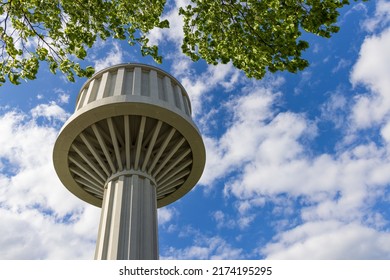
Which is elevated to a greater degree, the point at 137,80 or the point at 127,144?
the point at 137,80

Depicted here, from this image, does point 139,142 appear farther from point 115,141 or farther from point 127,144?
point 115,141

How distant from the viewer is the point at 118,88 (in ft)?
56.9

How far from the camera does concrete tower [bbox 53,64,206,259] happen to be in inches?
584

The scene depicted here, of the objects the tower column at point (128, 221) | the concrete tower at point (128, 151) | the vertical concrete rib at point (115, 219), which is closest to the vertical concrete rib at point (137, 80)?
the concrete tower at point (128, 151)

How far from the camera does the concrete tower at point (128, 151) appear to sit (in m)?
14.8

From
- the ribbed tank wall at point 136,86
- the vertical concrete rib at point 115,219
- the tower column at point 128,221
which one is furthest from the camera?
the ribbed tank wall at point 136,86

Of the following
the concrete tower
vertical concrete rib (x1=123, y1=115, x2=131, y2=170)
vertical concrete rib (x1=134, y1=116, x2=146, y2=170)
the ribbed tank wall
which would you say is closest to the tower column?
the concrete tower

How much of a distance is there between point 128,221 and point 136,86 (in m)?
6.98

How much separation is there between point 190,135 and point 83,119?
5.39 metres

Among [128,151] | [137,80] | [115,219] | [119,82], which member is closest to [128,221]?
[115,219]

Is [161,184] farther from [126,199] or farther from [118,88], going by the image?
[118,88]

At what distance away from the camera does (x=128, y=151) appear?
17.0 m

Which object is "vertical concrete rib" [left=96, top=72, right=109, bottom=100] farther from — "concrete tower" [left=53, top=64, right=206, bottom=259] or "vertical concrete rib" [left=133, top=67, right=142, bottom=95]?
"vertical concrete rib" [left=133, top=67, right=142, bottom=95]

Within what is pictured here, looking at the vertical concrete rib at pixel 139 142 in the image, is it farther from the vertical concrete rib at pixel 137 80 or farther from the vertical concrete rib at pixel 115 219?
the vertical concrete rib at pixel 137 80
